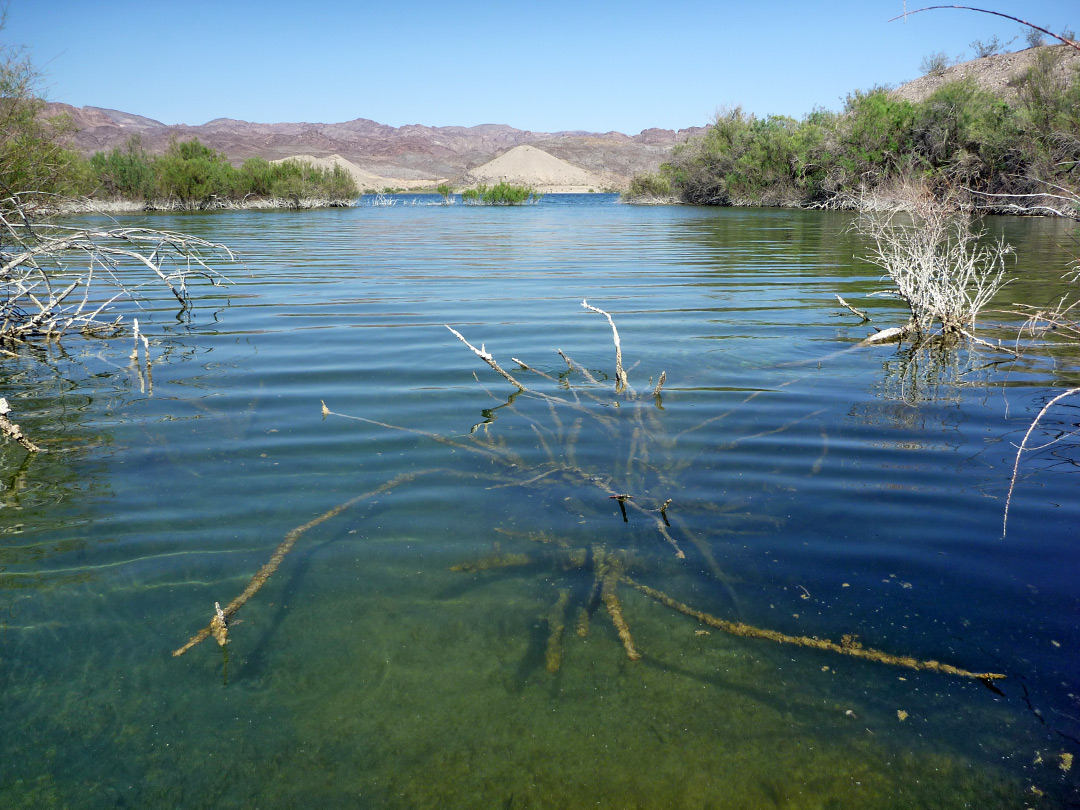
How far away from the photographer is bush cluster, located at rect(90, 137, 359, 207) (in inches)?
1598

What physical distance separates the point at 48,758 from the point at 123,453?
8.35ft

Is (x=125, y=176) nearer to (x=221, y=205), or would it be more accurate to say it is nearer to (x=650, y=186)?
(x=221, y=205)

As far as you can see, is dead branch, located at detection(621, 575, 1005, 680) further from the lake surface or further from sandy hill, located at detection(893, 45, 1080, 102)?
sandy hill, located at detection(893, 45, 1080, 102)

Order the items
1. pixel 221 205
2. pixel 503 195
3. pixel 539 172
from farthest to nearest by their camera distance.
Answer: pixel 539 172 < pixel 503 195 < pixel 221 205

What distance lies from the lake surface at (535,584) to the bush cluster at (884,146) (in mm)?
22578

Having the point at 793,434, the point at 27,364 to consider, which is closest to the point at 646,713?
the point at 793,434

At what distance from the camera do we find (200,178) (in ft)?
137

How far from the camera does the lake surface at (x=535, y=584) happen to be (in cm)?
201

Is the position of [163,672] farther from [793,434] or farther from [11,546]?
[793,434]

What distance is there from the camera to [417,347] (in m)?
6.94

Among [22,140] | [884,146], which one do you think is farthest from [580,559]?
[884,146]

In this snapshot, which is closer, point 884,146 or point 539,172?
point 884,146

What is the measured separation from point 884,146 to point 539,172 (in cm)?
11999

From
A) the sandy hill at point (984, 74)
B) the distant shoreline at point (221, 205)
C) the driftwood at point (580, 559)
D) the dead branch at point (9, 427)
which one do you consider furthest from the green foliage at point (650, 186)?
the dead branch at point (9, 427)
